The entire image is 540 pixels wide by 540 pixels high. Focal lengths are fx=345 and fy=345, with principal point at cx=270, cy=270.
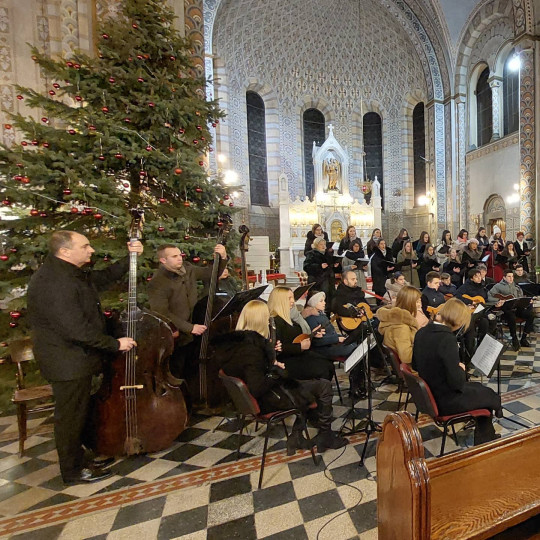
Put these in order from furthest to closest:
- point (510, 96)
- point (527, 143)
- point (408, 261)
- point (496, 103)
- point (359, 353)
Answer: point (496, 103) → point (510, 96) → point (527, 143) → point (408, 261) → point (359, 353)

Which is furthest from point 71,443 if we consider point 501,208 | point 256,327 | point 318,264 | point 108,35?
point 501,208

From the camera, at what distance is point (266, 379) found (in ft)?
8.67

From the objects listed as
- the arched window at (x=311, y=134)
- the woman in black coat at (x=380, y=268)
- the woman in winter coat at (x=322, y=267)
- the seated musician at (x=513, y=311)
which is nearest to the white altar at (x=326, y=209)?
the arched window at (x=311, y=134)

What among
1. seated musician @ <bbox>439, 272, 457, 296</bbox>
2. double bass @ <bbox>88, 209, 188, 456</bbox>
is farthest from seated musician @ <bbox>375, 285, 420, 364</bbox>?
seated musician @ <bbox>439, 272, 457, 296</bbox>

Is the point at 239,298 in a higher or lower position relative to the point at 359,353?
higher

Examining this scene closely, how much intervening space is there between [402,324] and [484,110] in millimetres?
15430

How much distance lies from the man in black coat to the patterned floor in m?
0.31

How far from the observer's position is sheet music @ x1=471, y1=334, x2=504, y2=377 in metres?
2.72

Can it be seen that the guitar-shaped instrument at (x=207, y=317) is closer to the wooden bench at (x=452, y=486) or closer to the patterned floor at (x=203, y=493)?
the patterned floor at (x=203, y=493)

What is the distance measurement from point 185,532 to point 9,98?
7.31 m

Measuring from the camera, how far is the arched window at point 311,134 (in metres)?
17.2

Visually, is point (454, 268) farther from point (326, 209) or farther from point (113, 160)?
point (326, 209)

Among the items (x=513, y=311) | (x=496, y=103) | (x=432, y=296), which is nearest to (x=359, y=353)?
(x=432, y=296)

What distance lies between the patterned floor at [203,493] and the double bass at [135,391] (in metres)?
0.27
